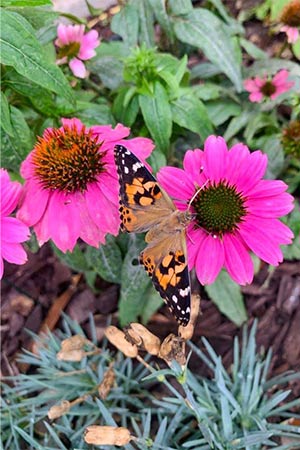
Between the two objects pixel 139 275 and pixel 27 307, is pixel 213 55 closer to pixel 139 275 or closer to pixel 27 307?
pixel 139 275

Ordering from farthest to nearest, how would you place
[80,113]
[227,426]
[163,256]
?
[80,113]
[227,426]
[163,256]

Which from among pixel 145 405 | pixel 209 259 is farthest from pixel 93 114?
pixel 145 405

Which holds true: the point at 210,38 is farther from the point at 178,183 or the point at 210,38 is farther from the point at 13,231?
the point at 13,231

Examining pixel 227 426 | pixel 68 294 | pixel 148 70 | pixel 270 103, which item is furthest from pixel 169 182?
pixel 68 294

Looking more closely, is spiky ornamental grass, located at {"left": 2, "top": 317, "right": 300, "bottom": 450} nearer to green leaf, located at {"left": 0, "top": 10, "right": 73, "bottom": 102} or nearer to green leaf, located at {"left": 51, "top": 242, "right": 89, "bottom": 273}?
green leaf, located at {"left": 51, "top": 242, "right": 89, "bottom": 273}

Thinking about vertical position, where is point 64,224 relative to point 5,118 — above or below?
below

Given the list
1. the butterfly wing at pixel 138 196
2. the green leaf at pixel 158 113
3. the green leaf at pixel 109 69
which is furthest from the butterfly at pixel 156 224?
the green leaf at pixel 109 69

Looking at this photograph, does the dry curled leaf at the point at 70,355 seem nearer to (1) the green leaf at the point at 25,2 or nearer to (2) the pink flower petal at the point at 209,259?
(2) the pink flower petal at the point at 209,259
